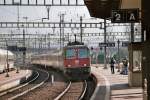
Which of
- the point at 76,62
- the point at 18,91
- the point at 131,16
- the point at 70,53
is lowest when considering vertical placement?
the point at 18,91

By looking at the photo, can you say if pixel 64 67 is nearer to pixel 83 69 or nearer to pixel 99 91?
pixel 83 69

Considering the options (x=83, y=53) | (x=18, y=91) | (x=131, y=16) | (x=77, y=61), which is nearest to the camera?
(x=131, y=16)

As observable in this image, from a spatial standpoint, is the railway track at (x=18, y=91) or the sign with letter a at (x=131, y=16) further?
the railway track at (x=18, y=91)

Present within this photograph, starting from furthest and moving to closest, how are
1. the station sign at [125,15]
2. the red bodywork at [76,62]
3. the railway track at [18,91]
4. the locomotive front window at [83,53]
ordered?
the locomotive front window at [83,53]
the red bodywork at [76,62]
the railway track at [18,91]
the station sign at [125,15]

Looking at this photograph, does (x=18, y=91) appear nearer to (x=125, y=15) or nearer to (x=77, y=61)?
(x=77, y=61)

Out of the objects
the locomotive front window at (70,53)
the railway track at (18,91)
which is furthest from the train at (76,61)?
the railway track at (18,91)

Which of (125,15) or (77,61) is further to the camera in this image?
(77,61)

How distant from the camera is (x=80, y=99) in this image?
23.5 metres

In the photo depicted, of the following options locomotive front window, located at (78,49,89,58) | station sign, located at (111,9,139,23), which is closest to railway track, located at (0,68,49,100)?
locomotive front window, located at (78,49,89,58)

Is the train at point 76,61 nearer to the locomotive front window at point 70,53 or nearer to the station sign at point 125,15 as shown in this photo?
the locomotive front window at point 70,53

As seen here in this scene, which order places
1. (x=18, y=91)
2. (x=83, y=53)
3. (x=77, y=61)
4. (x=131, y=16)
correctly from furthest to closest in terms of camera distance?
(x=83, y=53)
(x=77, y=61)
(x=18, y=91)
(x=131, y=16)

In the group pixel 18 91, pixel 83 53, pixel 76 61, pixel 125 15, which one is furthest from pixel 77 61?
pixel 125 15

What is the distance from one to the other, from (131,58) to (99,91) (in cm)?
263

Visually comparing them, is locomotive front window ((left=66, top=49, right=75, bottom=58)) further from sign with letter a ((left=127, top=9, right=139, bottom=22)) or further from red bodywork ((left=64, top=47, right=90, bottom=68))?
sign with letter a ((left=127, top=9, right=139, bottom=22))
